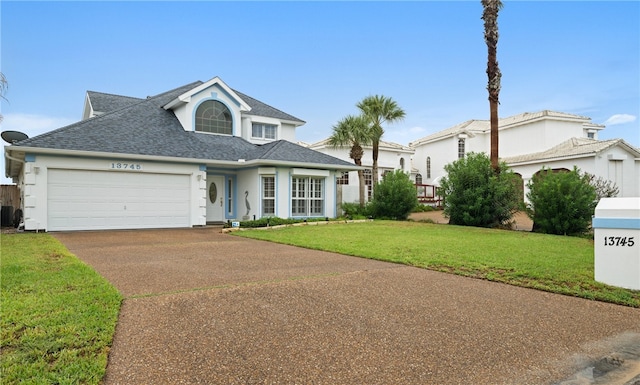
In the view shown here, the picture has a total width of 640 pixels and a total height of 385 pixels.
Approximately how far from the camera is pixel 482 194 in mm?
17953

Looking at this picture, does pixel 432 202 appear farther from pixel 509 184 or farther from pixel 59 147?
pixel 59 147

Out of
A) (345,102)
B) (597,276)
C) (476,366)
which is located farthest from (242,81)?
(476,366)

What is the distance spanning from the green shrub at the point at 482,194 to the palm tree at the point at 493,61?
60 cm

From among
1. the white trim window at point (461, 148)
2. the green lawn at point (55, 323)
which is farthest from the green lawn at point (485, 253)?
the white trim window at point (461, 148)

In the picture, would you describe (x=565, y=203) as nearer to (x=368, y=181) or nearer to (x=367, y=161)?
(x=368, y=181)

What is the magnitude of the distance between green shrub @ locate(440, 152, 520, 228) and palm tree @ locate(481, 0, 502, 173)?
1.96 ft

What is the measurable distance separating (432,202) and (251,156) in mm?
17932

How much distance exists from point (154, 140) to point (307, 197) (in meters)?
7.67

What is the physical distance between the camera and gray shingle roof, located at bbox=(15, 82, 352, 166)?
15820 millimetres

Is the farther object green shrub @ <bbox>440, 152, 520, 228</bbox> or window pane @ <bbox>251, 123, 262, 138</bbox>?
window pane @ <bbox>251, 123, 262, 138</bbox>

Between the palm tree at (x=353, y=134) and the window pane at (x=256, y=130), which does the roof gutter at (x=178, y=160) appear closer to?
the palm tree at (x=353, y=134)

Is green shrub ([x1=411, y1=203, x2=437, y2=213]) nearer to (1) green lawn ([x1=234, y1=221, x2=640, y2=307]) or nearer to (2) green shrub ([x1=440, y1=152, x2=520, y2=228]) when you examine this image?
(2) green shrub ([x1=440, y1=152, x2=520, y2=228])

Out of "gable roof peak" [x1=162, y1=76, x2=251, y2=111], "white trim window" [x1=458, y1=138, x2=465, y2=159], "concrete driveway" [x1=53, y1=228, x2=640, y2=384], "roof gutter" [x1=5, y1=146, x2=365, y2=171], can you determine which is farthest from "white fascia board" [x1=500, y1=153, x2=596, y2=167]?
"concrete driveway" [x1=53, y1=228, x2=640, y2=384]

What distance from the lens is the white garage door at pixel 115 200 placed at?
1536 centimetres
